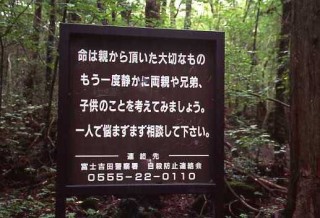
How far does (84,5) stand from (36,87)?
6108mm

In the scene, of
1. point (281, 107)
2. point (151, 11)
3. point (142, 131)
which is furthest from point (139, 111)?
point (281, 107)

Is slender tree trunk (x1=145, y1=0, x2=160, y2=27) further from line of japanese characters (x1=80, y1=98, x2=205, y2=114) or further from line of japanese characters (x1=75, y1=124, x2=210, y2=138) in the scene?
line of japanese characters (x1=75, y1=124, x2=210, y2=138)

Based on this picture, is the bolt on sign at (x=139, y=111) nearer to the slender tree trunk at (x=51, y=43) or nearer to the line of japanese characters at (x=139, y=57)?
the line of japanese characters at (x=139, y=57)

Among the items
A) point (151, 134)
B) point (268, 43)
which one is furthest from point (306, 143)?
point (268, 43)

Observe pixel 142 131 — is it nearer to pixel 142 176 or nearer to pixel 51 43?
pixel 142 176

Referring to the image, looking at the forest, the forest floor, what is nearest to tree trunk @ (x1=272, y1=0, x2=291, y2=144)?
the forest

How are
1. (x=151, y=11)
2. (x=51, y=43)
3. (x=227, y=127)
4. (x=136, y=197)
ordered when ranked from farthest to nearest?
(x=227, y=127) → (x=51, y=43) → (x=151, y=11) → (x=136, y=197)

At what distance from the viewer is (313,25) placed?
3.82 m

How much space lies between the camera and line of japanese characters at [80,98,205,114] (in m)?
3.76

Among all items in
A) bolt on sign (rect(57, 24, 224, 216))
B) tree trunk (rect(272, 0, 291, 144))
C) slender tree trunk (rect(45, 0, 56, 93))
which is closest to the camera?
bolt on sign (rect(57, 24, 224, 216))

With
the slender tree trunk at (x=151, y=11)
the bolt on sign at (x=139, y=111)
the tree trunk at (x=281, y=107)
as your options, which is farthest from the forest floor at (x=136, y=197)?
the slender tree trunk at (x=151, y=11)

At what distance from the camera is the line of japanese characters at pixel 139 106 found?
12.3 feet

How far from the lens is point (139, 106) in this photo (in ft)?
12.7

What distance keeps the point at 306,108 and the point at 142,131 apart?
5.28 ft
